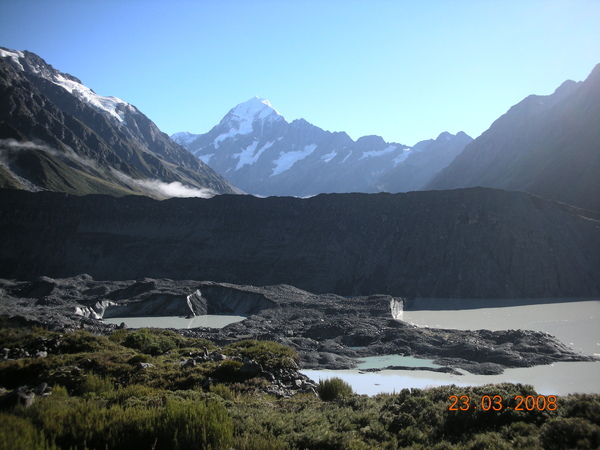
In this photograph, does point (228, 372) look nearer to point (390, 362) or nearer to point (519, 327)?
point (390, 362)

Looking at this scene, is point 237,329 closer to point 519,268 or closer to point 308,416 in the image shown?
point 308,416

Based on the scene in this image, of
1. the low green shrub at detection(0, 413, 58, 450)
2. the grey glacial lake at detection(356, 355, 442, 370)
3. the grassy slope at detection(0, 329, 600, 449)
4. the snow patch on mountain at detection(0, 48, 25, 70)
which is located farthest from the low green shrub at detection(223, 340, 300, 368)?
the snow patch on mountain at detection(0, 48, 25, 70)

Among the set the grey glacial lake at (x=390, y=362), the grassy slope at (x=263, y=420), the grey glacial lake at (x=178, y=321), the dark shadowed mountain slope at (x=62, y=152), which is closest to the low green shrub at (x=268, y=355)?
the grassy slope at (x=263, y=420)

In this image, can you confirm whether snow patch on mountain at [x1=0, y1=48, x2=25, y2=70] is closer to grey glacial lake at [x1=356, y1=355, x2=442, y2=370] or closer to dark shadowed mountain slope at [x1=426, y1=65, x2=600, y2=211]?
dark shadowed mountain slope at [x1=426, y1=65, x2=600, y2=211]

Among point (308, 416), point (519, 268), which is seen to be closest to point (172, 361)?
point (308, 416)

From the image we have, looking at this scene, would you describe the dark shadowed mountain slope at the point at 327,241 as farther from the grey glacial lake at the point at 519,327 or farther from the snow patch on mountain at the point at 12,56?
the snow patch on mountain at the point at 12,56

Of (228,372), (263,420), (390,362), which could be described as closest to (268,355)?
(228,372)
